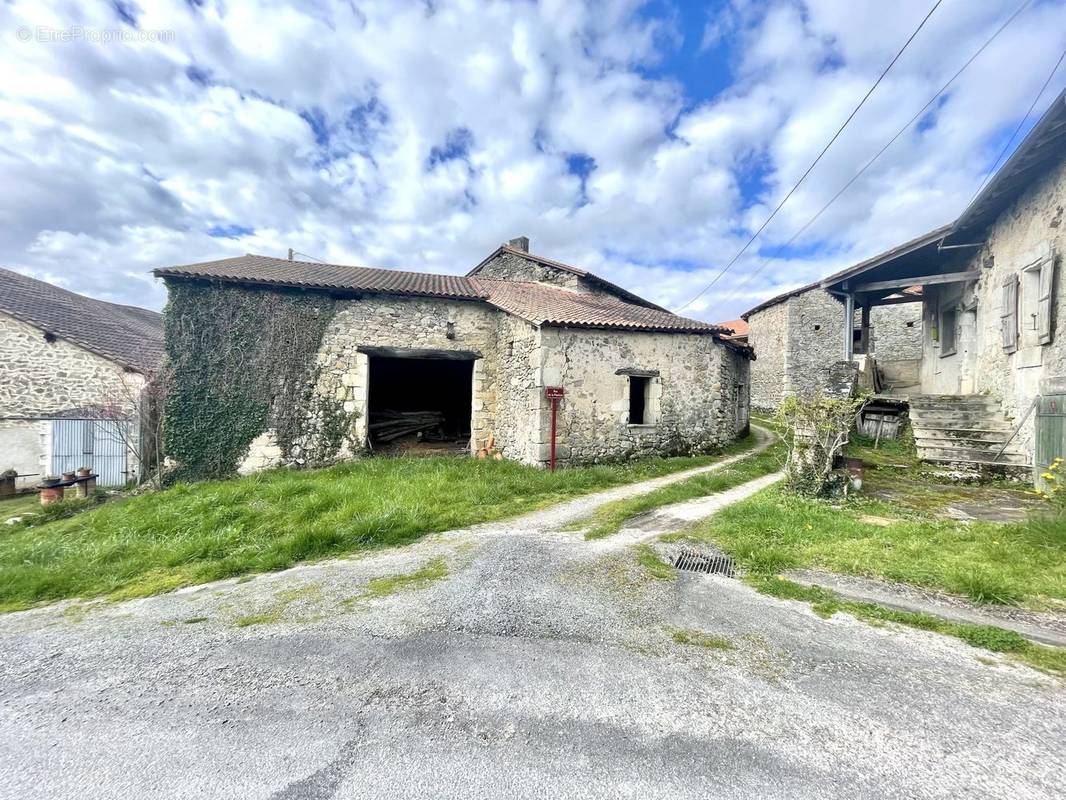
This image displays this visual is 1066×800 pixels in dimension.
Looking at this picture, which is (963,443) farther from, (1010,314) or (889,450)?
(1010,314)

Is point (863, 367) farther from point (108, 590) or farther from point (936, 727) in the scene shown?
point (108, 590)

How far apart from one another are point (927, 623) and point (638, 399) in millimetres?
8570

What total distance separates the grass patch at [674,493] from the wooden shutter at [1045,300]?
4.67 m

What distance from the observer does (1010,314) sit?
7621 mm

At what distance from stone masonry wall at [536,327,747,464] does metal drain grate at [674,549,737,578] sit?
5.03m

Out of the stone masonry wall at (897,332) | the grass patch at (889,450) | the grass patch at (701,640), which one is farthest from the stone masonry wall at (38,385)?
the stone masonry wall at (897,332)

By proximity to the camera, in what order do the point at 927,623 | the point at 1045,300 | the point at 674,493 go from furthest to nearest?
the point at 674,493, the point at 1045,300, the point at 927,623

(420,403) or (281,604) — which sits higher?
(420,403)

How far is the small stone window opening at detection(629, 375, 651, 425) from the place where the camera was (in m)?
10.9

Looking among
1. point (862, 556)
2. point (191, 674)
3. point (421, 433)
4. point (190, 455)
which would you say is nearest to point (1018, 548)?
point (862, 556)

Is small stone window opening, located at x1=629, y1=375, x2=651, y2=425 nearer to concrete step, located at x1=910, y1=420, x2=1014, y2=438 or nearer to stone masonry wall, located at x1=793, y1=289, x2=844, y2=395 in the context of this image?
concrete step, located at x1=910, y1=420, x2=1014, y2=438

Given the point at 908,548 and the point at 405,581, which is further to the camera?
the point at 908,548

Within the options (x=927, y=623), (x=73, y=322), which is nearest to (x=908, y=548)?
(x=927, y=623)

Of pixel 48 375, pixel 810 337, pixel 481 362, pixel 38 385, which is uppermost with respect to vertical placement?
pixel 810 337
